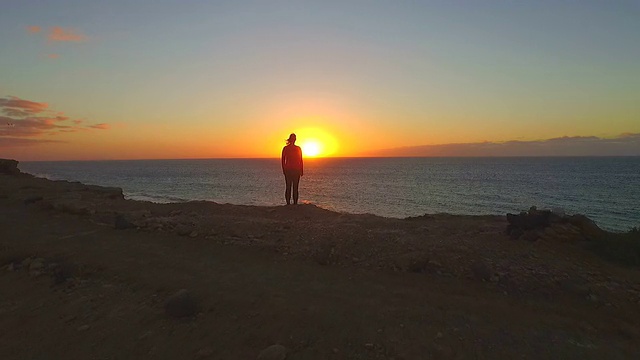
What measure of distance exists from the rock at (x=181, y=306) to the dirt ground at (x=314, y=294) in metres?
0.08

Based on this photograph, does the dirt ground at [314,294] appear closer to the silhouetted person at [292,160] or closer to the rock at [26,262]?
the rock at [26,262]

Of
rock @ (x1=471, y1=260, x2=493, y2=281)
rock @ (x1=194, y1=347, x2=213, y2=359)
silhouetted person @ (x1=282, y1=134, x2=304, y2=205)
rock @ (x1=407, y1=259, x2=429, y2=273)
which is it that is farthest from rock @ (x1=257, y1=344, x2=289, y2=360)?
silhouetted person @ (x1=282, y1=134, x2=304, y2=205)

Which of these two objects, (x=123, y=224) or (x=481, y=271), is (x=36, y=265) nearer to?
(x=123, y=224)

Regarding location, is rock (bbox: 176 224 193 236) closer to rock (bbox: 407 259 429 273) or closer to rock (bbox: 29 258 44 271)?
rock (bbox: 29 258 44 271)

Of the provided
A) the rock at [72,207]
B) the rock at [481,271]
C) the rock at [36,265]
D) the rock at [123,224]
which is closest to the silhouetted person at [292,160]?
the rock at [123,224]

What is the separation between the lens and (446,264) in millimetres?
7293

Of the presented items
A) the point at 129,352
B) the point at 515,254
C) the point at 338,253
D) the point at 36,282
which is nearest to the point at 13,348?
the point at 129,352

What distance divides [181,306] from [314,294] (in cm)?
198

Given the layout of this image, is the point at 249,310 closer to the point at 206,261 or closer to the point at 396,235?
the point at 206,261

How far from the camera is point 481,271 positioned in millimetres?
6820

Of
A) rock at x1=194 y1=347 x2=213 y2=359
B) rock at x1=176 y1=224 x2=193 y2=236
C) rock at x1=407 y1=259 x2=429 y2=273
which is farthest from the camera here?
rock at x1=176 y1=224 x2=193 y2=236

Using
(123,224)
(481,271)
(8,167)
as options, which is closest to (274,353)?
(481,271)

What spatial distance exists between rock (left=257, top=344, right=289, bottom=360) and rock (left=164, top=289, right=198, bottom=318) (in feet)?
5.16

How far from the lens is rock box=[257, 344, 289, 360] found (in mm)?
4419
